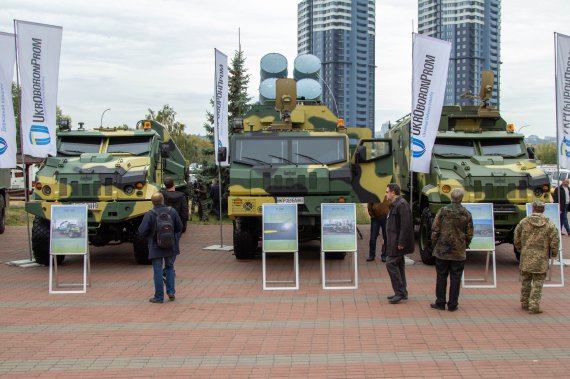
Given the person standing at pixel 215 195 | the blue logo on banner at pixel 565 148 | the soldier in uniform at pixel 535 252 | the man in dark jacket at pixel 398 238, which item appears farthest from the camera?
the person standing at pixel 215 195

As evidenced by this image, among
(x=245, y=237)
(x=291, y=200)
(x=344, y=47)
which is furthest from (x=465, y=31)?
(x=291, y=200)

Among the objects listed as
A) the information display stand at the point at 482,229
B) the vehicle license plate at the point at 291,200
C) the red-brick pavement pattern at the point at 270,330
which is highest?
the vehicle license plate at the point at 291,200

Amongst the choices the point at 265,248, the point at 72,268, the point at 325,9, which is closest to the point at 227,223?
the point at 72,268

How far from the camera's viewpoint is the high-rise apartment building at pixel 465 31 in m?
46.8

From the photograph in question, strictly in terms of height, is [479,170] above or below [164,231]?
above

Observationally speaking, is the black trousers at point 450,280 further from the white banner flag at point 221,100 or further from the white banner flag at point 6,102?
the white banner flag at point 6,102

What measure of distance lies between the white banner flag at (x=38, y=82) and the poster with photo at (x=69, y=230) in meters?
2.87

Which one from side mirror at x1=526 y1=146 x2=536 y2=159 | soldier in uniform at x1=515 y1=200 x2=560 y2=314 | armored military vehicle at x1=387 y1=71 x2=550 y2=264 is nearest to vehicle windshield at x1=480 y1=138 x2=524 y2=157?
armored military vehicle at x1=387 y1=71 x2=550 y2=264

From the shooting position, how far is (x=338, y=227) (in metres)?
10.8

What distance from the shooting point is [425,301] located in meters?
9.66

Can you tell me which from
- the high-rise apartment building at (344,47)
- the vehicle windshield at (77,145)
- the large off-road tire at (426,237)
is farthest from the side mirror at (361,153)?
the high-rise apartment building at (344,47)

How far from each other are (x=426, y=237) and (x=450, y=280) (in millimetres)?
4305

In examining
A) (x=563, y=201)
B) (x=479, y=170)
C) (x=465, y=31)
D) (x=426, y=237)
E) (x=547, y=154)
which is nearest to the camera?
(x=479, y=170)

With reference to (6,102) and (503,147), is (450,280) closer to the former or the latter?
(503,147)
